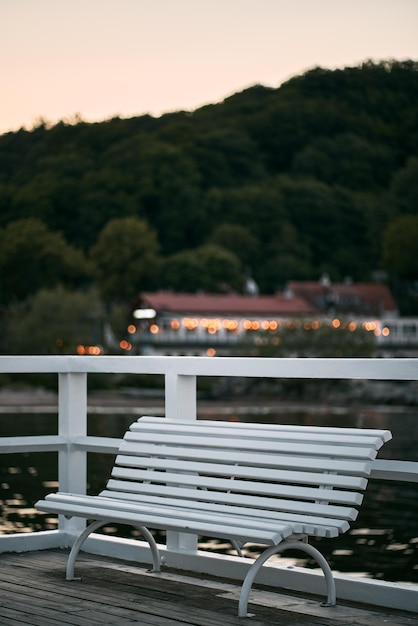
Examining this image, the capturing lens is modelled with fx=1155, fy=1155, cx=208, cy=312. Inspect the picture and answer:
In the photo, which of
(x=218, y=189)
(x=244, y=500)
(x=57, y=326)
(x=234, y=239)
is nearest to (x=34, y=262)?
(x=234, y=239)

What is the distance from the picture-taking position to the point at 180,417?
16.9 ft

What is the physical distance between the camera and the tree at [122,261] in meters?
105

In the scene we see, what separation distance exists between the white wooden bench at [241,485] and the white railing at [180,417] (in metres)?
0.15

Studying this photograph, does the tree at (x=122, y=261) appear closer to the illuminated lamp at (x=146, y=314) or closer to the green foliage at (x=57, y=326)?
the illuminated lamp at (x=146, y=314)

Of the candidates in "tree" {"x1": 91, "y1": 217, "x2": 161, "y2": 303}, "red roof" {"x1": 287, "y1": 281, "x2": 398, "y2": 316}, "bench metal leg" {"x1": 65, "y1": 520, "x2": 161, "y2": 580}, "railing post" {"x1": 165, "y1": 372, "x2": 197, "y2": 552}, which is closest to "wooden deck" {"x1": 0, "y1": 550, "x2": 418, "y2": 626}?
"bench metal leg" {"x1": 65, "y1": 520, "x2": 161, "y2": 580}

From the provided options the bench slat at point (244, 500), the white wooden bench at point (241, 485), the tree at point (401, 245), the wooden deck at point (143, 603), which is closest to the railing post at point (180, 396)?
the white wooden bench at point (241, 485)

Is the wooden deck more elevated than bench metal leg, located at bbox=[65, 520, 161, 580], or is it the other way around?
bench metal leg, located at bbox=[65, 520, 161, 580]

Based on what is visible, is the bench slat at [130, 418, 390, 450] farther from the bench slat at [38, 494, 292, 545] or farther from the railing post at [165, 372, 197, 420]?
the bench slat at [38, 494, 292, 545]

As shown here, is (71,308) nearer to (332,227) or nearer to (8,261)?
(8,261)

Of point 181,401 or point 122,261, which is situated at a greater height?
point 122,261

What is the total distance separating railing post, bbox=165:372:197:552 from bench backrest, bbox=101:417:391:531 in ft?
0.53

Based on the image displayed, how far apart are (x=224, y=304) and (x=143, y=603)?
9523 cm

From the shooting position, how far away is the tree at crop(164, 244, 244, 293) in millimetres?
103875

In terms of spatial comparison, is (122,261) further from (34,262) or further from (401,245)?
(401,245)
